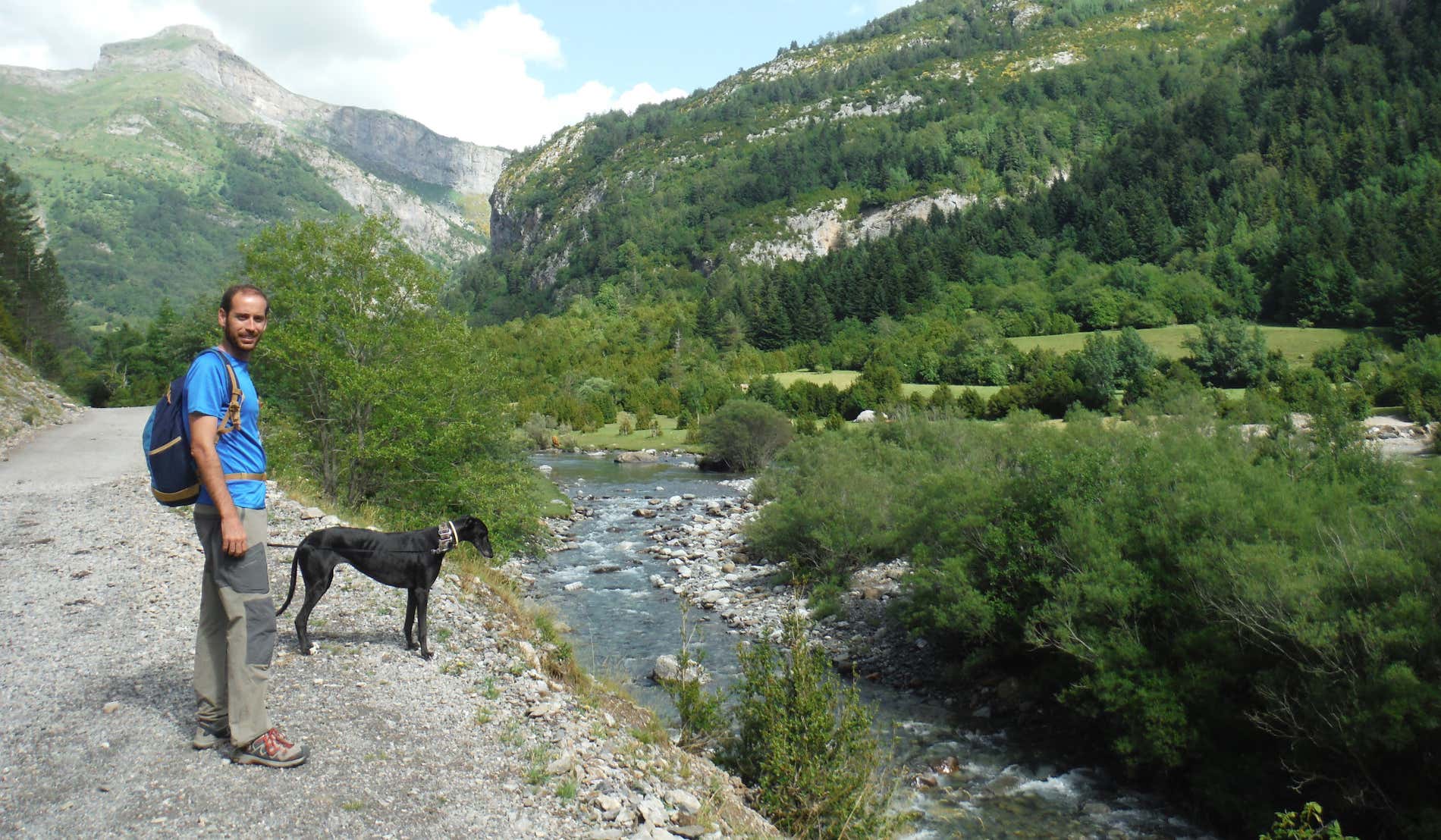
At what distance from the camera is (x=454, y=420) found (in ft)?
72.1

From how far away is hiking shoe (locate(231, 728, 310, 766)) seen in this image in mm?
5492

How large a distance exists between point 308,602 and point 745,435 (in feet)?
171

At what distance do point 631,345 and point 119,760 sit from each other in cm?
12094

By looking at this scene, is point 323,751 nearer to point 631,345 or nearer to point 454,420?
point 454,420

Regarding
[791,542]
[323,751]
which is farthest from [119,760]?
[791,542]

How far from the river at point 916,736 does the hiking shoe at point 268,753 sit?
6.35m

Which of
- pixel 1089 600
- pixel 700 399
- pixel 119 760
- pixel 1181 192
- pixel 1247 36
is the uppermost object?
pixel 1247 36

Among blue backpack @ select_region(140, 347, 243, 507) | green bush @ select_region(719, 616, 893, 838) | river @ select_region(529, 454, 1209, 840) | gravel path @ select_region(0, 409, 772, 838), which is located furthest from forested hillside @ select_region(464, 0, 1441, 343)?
blue backpack @ select_region(140, 347, 243, 507)

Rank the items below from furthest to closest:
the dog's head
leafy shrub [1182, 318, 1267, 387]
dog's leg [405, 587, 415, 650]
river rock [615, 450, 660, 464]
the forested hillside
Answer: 1. the forested hillside
2. leafy shrub [1182, 318, 1267, 387]
3. river rock [615, 450, 660, 464]
4. the dog's head
5. dog's leg [405, 587, 415, 650]

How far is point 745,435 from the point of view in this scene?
59.8m

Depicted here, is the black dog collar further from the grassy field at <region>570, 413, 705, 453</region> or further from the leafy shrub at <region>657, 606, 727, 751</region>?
the grassy field at <region>570, 413, 705, 453</region>

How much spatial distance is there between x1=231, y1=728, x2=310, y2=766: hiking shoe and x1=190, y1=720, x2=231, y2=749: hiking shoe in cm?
23

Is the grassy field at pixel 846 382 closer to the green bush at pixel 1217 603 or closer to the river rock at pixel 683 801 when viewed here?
the green bush at pixel 1217 603

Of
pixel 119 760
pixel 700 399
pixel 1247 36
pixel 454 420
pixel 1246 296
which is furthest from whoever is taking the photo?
pixel 1247 36
